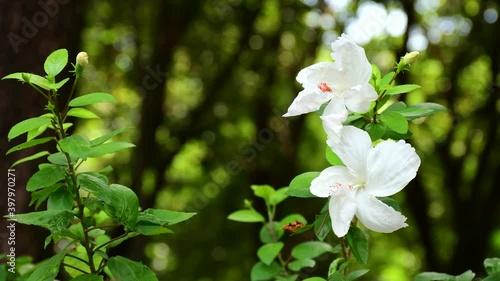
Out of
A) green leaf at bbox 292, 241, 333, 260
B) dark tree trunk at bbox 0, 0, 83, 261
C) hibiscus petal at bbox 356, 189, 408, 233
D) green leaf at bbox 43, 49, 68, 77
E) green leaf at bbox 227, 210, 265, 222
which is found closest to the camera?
hibiscus petal at bbox 356, 189, 408, 233

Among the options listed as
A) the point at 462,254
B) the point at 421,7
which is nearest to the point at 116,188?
the point at 462,254

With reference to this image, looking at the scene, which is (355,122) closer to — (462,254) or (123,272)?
(123,272)

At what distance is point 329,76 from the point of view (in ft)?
4.44

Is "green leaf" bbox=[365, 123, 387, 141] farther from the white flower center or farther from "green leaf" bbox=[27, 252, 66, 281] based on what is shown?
"green leaf" bbox=[27, 252, 66, 281]

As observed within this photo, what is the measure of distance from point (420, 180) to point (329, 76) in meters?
7.09

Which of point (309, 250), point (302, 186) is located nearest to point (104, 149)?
point (302, 186)

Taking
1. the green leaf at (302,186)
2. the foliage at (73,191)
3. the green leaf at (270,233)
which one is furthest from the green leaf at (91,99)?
the green leaf at (270,233)

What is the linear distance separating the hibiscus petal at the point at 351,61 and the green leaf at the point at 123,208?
0.52m

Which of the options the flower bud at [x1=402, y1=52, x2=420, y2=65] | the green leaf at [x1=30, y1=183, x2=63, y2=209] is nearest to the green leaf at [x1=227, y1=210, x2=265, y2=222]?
the green leaf at [x1=30, y1=183, x2=63, y2=209]

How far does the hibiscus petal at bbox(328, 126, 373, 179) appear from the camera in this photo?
124 cm

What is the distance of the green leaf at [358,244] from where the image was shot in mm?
1328

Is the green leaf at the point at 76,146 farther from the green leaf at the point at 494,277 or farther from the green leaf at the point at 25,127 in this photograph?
the green leaf at the point at 494,277

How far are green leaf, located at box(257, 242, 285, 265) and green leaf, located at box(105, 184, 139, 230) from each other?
0.65 meters

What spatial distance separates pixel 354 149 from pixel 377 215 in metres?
0.14
